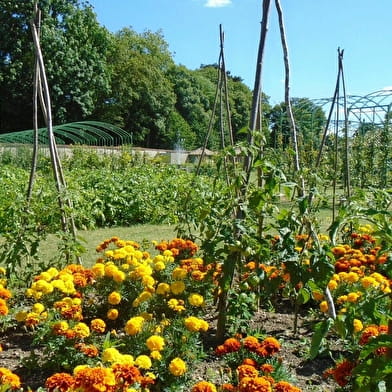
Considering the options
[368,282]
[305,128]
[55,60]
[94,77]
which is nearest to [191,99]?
[94,77]

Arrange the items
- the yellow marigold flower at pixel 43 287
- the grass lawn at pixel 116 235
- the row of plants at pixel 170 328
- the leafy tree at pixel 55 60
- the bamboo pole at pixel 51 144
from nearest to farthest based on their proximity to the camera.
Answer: the row of plants at pixel 170 328 → the yellow marigold flower at pixel 43 287 → the bamboo pole at pixel 51 144 → the grass lawn at pixel 116 235 → the leafy tree at pixel 55 60

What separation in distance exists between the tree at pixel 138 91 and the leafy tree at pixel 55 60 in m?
3.71

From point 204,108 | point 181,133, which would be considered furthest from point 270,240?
point 204,108

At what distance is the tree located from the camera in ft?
124

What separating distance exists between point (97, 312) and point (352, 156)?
11.4 m

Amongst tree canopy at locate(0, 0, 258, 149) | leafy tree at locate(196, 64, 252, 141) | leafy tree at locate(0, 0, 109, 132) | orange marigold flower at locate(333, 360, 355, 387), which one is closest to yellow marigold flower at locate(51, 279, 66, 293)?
orange marigold flower at locate(333, 360, 355, 387)

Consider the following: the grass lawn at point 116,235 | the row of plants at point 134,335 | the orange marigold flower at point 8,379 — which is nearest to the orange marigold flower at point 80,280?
the row of plants at point 134,335

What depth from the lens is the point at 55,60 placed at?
29578 millimetres

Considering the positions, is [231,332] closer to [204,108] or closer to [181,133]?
[181,133]

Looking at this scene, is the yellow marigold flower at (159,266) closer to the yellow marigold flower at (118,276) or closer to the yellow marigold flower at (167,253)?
the yellow marigold flower at (167,253)

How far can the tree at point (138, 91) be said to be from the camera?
1489 inches

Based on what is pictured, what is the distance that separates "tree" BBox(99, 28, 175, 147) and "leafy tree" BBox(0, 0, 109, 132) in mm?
3712

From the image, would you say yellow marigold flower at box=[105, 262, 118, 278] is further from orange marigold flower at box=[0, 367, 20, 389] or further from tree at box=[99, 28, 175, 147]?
tree at box=[99, 28, 175, 147]

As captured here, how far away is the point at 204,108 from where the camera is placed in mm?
52938
